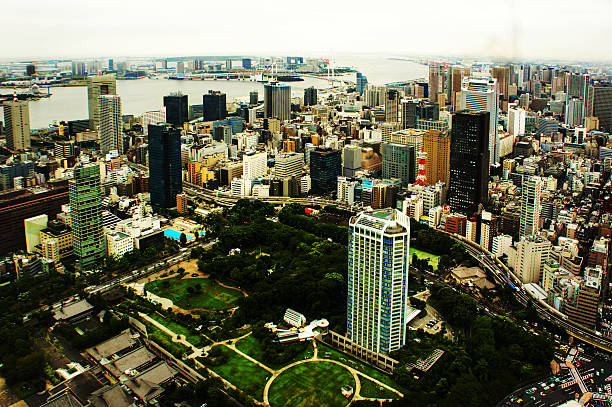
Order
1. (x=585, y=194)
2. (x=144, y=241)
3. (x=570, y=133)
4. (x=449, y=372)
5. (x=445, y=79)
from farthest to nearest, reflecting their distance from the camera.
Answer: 1. (x=445, y=79)
2. (x=570, y=133)
3. (x=585, y=194)
4. (x=144, y=241)
5. (x=449, y=372)

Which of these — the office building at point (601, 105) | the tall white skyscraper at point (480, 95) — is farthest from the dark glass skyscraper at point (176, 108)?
the office building at point (601, 105)

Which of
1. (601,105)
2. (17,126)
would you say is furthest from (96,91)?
(601,105)

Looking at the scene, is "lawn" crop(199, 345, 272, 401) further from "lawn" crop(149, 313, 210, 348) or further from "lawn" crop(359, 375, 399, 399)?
"lawn" crop(359, 375, 399, 399)

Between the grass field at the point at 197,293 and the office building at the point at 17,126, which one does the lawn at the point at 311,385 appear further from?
the office building at the point at 17,126

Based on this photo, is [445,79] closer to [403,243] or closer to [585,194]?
[585,194]

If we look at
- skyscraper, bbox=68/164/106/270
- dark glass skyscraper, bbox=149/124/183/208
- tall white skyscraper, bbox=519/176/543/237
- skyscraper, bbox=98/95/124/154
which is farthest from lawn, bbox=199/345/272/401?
skyscraper, bbox=98/95/124/154

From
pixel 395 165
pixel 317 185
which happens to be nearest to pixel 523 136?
pixel 395 165
